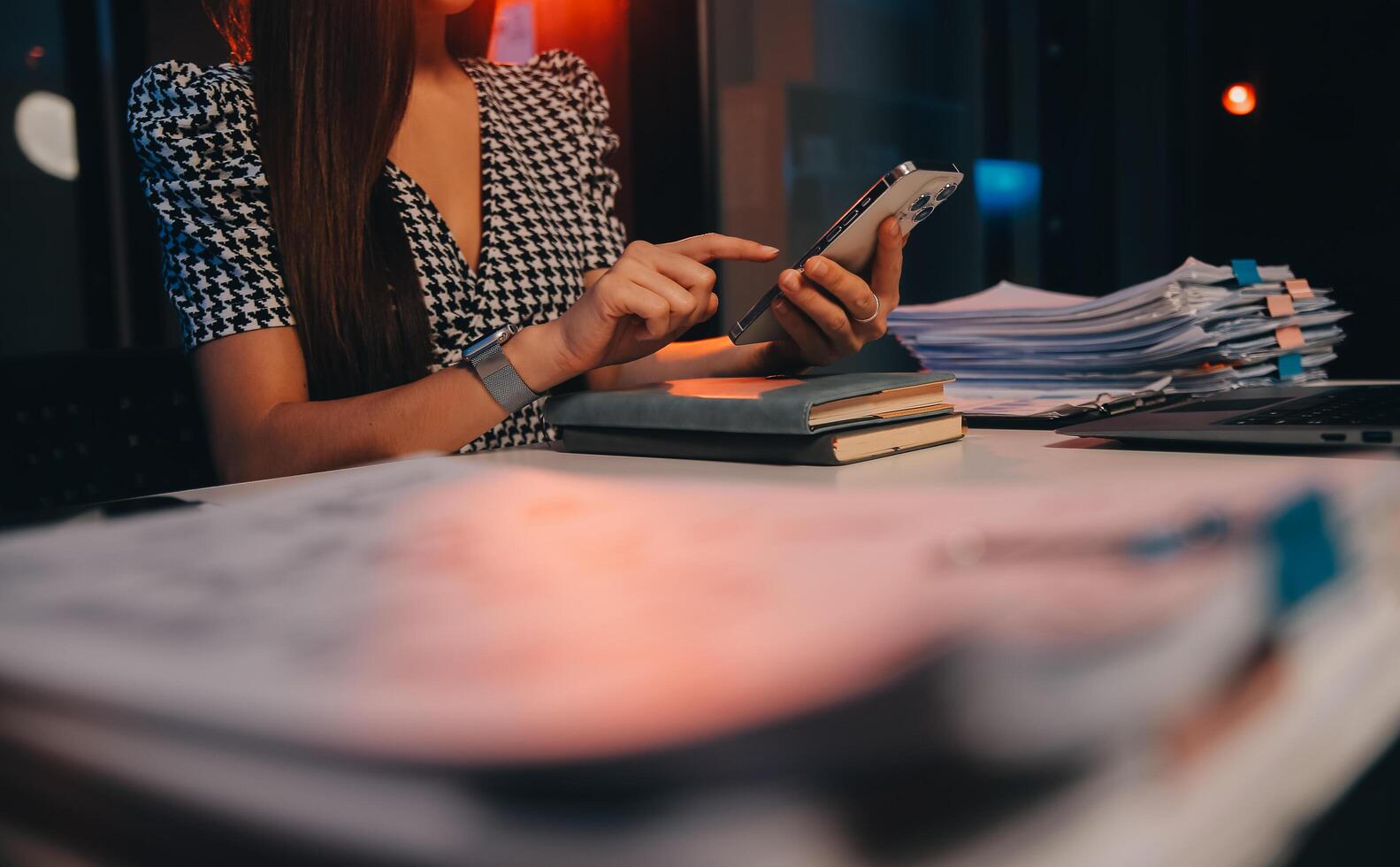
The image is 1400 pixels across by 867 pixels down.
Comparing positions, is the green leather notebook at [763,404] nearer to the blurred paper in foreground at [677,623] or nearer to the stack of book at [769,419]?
the stack of book at [769,419]

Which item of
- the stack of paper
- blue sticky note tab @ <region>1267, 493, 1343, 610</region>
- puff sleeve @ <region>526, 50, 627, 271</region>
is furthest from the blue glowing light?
blue sticky note tab @ <region>1267, 493, 1343, 610</region>

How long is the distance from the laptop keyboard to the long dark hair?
0.82 metres

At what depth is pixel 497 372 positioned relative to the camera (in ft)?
2.88

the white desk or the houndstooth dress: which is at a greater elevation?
the houndstooth dress

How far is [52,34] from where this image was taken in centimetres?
168

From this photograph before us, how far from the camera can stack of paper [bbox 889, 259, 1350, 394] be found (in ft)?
3.15

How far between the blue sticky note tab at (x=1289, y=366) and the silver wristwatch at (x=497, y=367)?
0.82 m

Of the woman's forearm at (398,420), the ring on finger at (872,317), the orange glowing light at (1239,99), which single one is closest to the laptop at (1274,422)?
the ring on finger at (872,317)

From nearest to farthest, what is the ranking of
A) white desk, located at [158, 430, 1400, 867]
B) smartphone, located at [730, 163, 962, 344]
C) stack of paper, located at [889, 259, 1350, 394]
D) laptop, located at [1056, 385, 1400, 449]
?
white desk, located at [158, 430, 1400, 867] < laptop, located at [1056, 385, 1400, 449] < smartphone, located at [730, 163, 962, 344] < stack of paper, located at [889, 259, 1350, 394]

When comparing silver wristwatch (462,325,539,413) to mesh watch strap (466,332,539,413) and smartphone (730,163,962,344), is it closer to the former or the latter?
mesh watch strap (466,332,539,413)

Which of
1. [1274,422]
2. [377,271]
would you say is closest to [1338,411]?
[1274,422]

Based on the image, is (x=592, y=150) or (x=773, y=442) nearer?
(x=773, y=442)

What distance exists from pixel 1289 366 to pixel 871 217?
2.06 ft

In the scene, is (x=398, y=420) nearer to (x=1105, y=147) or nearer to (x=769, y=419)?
(x=769, y=419)
